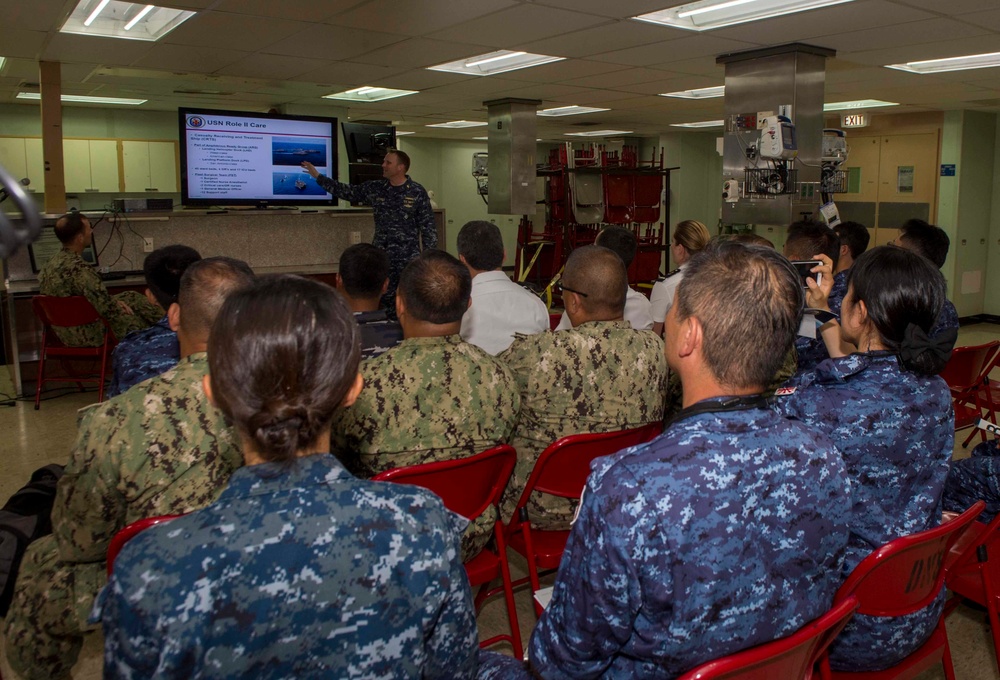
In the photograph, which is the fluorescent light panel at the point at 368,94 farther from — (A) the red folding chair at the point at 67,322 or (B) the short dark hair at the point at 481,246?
(B) the short dark hair at the point at 481,246

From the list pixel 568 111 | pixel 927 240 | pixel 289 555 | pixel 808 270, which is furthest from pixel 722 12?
pixel 568 111

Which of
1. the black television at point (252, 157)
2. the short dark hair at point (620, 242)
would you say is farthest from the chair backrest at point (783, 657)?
the black television at point (252, 157)

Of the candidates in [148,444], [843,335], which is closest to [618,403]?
[843,335]

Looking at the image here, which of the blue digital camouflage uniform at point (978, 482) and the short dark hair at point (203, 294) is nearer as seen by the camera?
the short dark hair at point (203, 294)

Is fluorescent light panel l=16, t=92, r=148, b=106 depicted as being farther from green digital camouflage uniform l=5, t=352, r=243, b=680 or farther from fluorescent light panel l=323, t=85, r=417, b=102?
green digital camouflage uniform l=5, t=352, r=243, b=680

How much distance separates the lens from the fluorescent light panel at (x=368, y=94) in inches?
308

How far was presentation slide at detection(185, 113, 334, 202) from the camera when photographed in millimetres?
5984

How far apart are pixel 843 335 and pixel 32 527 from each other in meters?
2.14

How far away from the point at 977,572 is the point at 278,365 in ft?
6.59

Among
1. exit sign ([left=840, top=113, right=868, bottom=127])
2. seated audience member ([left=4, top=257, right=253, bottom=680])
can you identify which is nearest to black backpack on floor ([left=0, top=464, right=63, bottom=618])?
seated audience member ([left=4, top=257, right=253, bottom=680])

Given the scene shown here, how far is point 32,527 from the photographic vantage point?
1.98m

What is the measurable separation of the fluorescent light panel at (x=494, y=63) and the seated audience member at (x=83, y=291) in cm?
294

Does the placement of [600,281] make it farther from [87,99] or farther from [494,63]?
[87,99]

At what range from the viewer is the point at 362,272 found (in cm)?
325
